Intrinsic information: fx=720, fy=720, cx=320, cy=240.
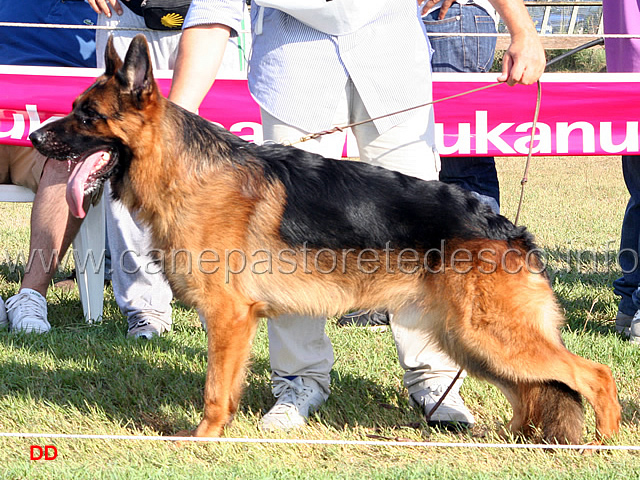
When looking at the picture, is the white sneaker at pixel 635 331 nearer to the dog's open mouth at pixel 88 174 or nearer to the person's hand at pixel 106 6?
the dog's open mouth at pixel 88 174

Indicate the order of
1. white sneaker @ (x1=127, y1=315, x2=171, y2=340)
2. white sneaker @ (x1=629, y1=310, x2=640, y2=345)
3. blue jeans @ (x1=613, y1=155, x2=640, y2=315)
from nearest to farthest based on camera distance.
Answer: white sneaker @ (x1=629, y1=310, x2=640, y2=345) → white sneaker @ (x1=127, y1=315, x2=171, y2=340) → blue jeans @ (x1=613, y1=155, x2=640, y2=315)

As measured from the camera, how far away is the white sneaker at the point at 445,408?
323cm

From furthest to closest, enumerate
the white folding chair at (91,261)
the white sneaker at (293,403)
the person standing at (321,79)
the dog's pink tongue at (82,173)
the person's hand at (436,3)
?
the person's hand at (436,3)
the white folding chair at (91,261)
the white sneaker at (293,403)
the person standing at (321,79)
the dog's pink tongue at (82,173)

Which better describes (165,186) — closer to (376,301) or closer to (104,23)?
(376,301)

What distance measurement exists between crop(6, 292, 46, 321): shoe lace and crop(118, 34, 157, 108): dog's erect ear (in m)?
2.47

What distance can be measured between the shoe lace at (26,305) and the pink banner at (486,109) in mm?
1085

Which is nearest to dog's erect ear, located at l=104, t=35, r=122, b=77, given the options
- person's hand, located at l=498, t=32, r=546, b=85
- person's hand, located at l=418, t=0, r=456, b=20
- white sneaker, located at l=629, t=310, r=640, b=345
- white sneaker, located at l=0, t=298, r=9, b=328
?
person's hand, located at l=498, t=32, r=546, b=85

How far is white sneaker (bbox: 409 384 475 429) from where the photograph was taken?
323cm

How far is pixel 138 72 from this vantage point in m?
2.68

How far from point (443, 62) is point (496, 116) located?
0.72m

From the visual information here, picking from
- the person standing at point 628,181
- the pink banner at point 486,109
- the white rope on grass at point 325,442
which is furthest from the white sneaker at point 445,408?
the pink banner at point 486,109

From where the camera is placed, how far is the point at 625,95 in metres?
5.09

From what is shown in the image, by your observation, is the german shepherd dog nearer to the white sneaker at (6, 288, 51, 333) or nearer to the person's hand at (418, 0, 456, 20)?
the white sneaker at (6, 288, 51, 333)

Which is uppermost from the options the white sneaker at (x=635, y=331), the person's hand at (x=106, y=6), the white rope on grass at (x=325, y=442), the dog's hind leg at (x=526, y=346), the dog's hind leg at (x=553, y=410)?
the person's hand at (x=106, y=6)
